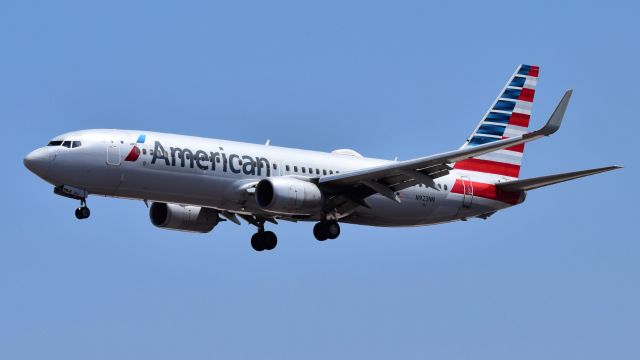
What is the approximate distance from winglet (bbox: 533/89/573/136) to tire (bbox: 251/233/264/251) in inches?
616

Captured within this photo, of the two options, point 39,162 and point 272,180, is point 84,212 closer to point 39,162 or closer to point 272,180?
point 39,162

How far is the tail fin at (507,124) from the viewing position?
6272 cm

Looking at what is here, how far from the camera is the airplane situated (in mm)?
52469

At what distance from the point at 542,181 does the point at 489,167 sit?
5584 millimetres

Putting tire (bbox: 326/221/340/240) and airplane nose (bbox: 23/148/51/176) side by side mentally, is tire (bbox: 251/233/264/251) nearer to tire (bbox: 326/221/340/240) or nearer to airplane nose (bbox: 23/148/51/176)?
tire (bbox: 326/221/340/240)

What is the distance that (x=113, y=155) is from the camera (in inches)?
2069

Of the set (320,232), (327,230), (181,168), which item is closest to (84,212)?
(181,168)

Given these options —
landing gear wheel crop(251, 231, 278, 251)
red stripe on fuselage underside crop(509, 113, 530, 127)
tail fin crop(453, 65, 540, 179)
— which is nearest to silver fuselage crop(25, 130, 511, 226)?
landing gear wheel crop(251, 231, 278, 251)

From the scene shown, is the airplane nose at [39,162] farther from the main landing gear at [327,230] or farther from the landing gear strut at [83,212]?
the main landing gear at [327,230]

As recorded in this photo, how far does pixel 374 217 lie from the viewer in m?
58.3

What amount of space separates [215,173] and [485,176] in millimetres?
14261

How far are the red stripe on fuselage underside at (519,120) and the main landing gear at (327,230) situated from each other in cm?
1259

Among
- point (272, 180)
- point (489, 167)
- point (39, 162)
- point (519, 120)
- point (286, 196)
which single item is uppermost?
point (519, 120)

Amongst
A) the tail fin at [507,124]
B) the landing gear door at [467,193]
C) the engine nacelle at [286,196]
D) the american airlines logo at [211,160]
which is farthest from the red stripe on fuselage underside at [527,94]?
the american airlines logo at [211,160]
